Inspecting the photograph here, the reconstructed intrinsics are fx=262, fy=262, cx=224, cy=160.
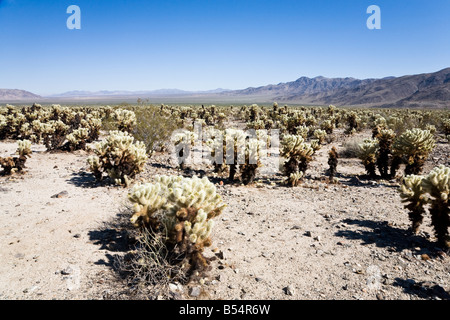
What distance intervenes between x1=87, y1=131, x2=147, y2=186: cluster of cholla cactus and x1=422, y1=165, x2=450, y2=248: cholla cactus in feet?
23.0

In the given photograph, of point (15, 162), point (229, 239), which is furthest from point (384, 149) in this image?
point (15, 162)

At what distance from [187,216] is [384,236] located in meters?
3.99

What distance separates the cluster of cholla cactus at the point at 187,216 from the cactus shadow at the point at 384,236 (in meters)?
2.96

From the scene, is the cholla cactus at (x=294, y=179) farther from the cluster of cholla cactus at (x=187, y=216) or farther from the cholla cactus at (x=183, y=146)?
the cluster of cholla cactus at (x=187, y=216)

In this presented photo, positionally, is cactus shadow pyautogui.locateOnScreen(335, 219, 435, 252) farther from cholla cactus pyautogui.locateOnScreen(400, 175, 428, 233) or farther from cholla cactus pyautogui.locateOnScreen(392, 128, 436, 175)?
cholla cactus pyautogui.locateOnScreen(392, 128, 436, 175)

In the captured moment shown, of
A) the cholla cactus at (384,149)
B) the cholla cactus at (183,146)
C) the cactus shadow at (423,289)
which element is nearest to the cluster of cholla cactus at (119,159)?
the cholla cactus at (183,146)

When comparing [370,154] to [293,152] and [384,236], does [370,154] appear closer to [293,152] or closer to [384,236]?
[293,152]

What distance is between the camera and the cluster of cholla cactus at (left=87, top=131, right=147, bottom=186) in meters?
7.62

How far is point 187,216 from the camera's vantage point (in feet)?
12.4

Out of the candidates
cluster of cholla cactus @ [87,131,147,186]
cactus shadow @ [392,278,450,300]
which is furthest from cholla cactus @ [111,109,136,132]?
cactus shadow @ [392,278,450,300]

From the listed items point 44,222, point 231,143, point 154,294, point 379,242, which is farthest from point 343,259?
point 44,222

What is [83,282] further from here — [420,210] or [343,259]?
[420,210]
